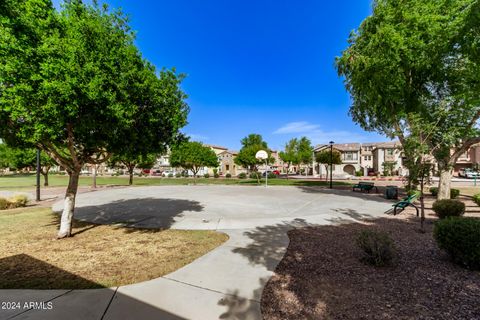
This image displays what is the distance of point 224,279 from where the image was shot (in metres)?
4.12

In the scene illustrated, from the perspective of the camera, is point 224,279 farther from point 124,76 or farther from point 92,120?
point 124,76

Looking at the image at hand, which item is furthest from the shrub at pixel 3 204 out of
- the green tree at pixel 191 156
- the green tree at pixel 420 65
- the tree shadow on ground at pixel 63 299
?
the green tree at pixel 191 156

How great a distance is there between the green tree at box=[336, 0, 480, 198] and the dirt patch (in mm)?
7109

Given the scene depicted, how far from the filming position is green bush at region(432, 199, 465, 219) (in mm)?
8695

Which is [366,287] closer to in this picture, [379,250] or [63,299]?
[379,250]

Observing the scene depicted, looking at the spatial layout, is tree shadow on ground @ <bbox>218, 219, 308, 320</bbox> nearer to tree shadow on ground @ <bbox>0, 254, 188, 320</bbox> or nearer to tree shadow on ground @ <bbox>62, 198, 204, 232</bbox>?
tree shadow on ground @ <bbox>0, 254, 188, 320</bbox>

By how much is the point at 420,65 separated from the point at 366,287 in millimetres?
13362

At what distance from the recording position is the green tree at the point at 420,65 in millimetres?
10648

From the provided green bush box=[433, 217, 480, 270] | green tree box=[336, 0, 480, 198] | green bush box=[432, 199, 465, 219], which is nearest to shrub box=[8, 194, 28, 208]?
green bush box=[433, 217, 480, 270]

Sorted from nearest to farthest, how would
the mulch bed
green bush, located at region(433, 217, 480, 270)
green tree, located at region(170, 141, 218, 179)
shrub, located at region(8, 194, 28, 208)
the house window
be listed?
the mulch bed, green bush, located at region(433, 217, 480, 270), shrub, located at region(8, 194, 28, 208), green tree, located at region(170, 141, 218, 179), the house window

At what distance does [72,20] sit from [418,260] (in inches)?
379

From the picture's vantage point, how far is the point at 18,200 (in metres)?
12.6

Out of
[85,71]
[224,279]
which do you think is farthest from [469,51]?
[85,71]

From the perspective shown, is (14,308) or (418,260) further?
(418,260)
